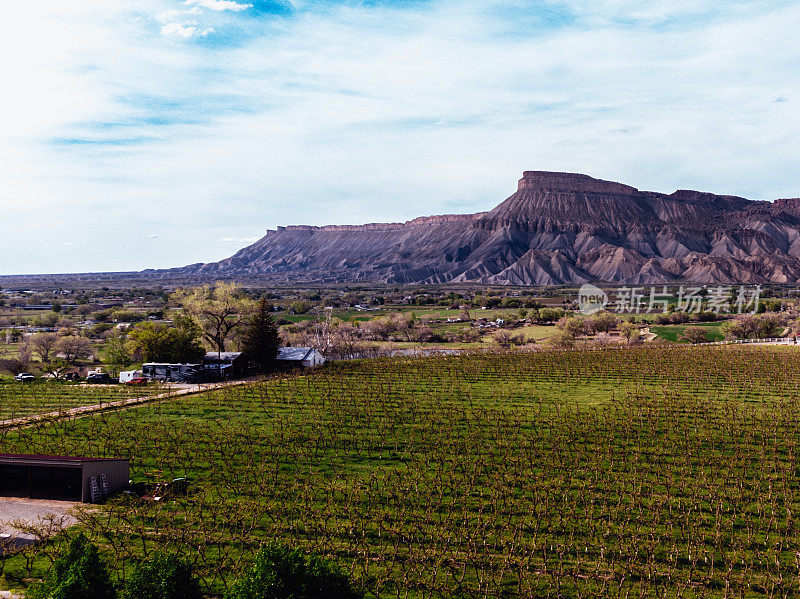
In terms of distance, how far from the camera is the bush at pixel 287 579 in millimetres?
14141

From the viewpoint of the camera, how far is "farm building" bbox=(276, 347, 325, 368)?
191 feet

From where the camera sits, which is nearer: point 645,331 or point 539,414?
point 539,414

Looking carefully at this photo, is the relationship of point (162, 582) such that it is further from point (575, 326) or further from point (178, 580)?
point (575, 326)

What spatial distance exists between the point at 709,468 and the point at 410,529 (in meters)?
14.4

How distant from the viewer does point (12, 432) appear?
33.0m

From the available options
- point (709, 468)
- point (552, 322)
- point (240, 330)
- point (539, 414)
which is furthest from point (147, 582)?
point (552, 322)

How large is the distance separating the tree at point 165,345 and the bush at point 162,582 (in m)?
41.9

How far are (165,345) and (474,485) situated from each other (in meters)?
38.4

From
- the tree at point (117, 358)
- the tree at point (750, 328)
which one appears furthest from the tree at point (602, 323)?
the tree at point (117, 358)

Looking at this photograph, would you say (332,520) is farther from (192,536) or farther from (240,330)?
(240,330)

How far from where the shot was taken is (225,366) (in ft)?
177

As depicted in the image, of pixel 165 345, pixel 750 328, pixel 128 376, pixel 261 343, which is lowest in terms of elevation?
pixel 128 376

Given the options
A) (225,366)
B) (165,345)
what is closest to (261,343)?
(225,366)

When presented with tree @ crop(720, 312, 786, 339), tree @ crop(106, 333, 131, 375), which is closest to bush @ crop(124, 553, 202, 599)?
tree @ crop(106, 333, 131, 375)
